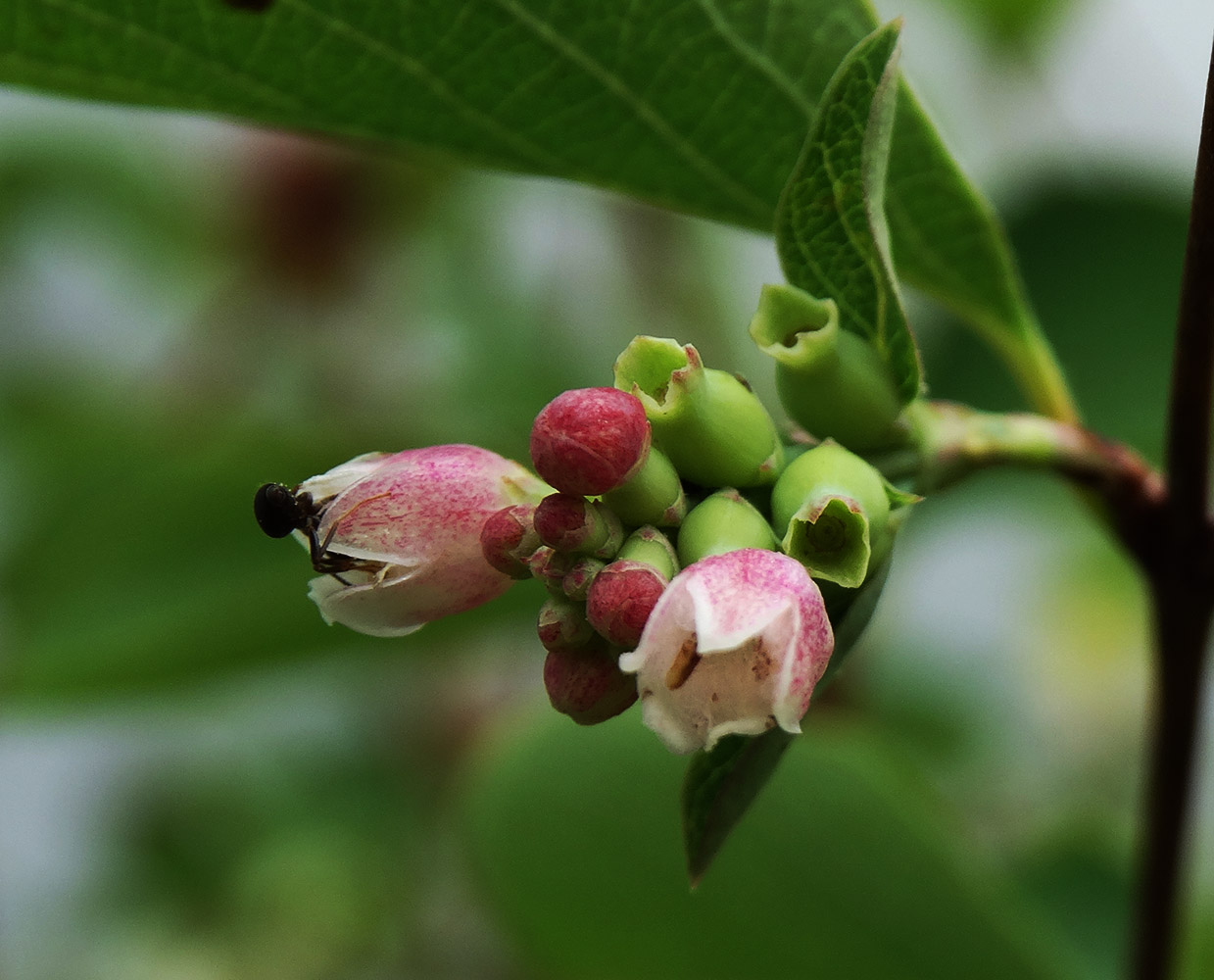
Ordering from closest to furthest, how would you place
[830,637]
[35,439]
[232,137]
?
1. [830,637]
2. [35,439]
3. [232,137]

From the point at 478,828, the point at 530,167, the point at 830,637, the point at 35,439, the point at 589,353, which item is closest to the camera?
the point at 830,637

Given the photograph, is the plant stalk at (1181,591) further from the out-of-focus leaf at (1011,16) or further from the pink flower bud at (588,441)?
the out-of-focus leaf at (1011,16)

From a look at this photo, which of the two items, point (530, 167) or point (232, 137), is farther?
point (232, 137)

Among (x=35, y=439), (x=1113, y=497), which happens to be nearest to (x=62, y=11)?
(x=1113, y=497)

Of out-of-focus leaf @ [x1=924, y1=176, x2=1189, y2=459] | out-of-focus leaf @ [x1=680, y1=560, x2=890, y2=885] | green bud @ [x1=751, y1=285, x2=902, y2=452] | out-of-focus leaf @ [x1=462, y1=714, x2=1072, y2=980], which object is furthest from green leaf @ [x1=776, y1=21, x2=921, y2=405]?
out-of-focus leaf @ [x1=924, y1=176, x2=1189, y2=459]

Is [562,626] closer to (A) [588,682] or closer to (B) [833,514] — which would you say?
(A) [588,682]

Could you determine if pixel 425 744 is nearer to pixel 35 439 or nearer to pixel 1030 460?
pixel 35 439
